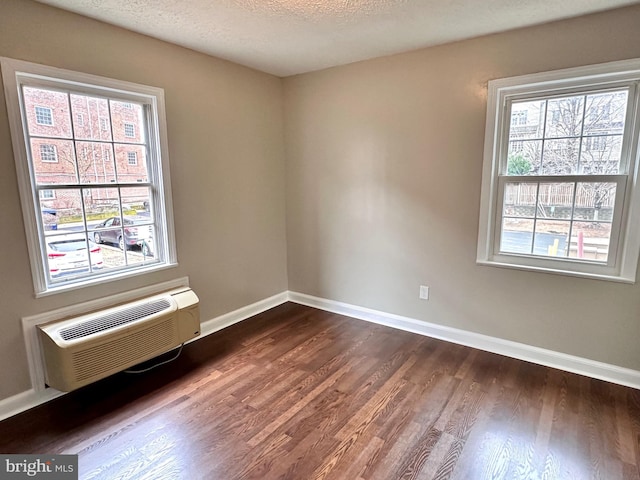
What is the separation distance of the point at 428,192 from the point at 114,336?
2592 millimetres

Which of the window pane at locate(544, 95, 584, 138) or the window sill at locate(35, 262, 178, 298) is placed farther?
the window pane at locate(544, 95, 584, 138)

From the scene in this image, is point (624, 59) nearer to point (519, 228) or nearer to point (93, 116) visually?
point (519, 228)

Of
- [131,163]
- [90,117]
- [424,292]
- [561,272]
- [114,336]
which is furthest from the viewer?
[424,292]

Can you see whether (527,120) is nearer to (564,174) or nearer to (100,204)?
(564,174)

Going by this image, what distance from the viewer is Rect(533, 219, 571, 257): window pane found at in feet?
8.43

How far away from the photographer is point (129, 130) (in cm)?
264

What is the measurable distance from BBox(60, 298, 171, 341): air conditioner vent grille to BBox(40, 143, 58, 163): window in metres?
1.05

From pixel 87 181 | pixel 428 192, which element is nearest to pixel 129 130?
pixel 87 181

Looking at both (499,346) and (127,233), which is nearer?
(127,233)

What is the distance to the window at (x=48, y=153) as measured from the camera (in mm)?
2201

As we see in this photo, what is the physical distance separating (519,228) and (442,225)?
22.4 inches

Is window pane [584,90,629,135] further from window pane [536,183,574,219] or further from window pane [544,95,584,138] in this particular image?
window pane [536,183,574,219]

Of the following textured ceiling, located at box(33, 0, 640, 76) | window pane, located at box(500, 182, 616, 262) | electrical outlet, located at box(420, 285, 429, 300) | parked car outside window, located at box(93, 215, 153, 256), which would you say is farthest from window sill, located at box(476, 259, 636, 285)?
parked car outside window, located at box(93, 215, 153, 256)

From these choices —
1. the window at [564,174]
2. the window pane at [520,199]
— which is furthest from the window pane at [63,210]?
the window pane at [520,199]
